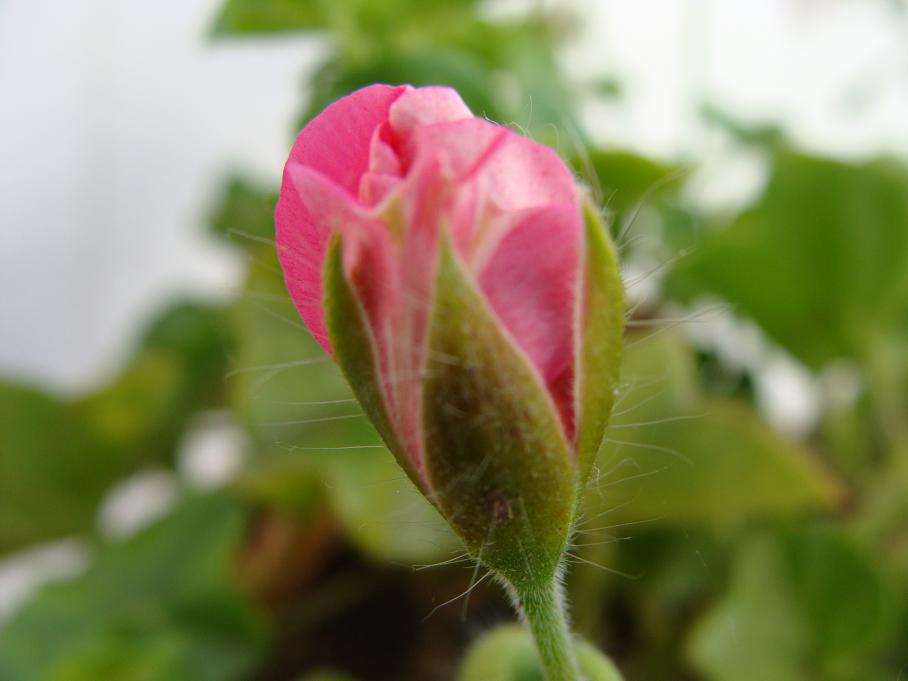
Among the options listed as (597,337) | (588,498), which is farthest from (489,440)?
(588,498)

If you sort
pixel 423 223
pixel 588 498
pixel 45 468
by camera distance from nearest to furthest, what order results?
pixel 423 223
pixel 588 498
pixel 45 468

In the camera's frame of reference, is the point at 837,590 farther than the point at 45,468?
No

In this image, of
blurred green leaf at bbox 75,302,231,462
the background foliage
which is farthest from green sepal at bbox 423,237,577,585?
blurred green leaf at bbox 75,302,231,462

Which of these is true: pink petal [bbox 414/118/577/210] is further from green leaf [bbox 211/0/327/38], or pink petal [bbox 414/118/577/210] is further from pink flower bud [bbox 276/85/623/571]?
green leaf [bbox 211/0/327/38]

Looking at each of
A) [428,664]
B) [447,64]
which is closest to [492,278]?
[447,64]

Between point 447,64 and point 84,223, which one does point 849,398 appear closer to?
point 447,64

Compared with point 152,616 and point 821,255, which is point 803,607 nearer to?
point 821,255
